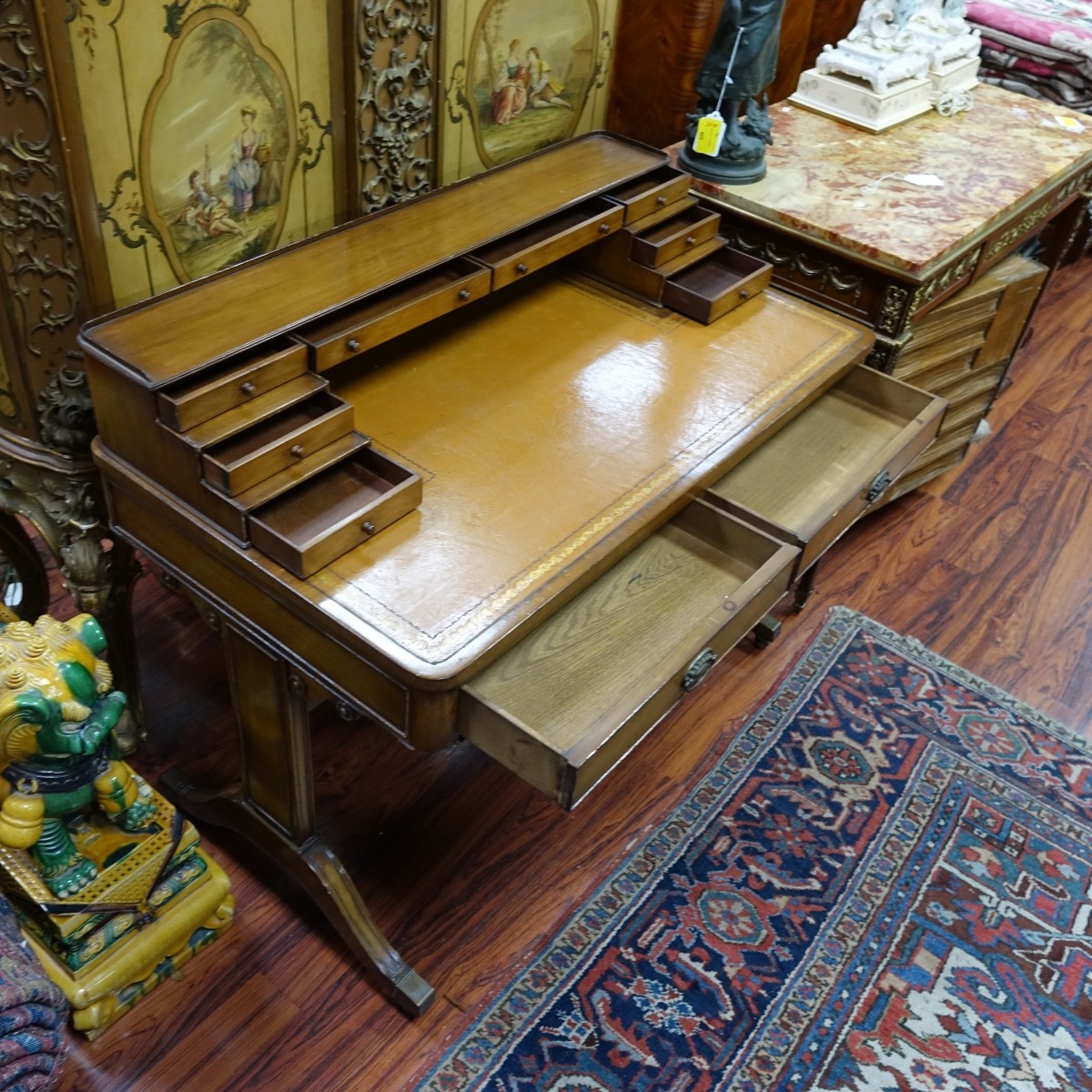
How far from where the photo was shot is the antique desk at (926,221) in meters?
2.41

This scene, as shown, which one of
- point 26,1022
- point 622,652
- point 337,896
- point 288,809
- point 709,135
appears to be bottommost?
point 337,896

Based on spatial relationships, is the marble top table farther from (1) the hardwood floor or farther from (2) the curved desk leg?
(2) the curved desk leg

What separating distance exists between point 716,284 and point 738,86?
1.60 feet

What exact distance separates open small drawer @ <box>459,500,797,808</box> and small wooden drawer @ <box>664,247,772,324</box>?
1.65 ft

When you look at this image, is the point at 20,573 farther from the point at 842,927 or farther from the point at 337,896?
the point at 842,927

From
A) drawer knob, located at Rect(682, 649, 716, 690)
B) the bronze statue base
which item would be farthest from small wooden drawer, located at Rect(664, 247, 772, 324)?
drawer knob, located at Rect(682, 649, 716, 690)

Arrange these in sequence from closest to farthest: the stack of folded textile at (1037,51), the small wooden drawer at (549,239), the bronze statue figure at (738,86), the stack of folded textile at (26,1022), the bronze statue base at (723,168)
A: the stack of folded textile at (26,1022), the small wooden drawer at (549,239), the bronze statue figure at (738,86), the bronze statue base at (723,168), the stack of folded textile at (1037,51)

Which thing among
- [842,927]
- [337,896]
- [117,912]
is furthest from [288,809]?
[842,927]

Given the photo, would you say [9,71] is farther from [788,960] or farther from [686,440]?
[788,960]

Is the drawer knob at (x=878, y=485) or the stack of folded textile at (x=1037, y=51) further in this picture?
the stack of folded textile at (x=1037, y=51)

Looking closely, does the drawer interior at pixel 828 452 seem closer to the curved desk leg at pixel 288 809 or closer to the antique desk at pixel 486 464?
the antique desk at pixel 486 464

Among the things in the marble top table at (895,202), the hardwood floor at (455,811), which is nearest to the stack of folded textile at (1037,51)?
the marble top table at (895,202)

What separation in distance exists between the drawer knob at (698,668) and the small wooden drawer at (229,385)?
2.44 feet

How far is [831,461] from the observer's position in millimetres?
2104
